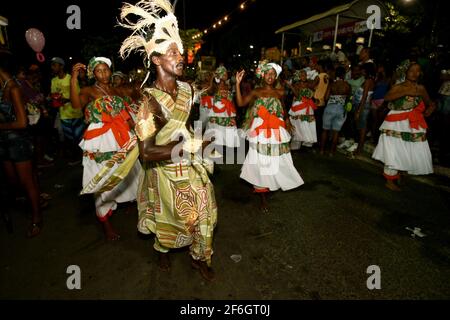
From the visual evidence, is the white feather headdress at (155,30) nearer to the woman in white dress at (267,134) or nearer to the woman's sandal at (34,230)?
the woman in white dress at (267,134)

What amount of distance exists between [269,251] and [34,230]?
304cm

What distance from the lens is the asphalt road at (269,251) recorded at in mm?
2648

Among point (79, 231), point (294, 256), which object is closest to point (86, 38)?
point (79, 231)

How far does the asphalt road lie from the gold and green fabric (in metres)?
0.51

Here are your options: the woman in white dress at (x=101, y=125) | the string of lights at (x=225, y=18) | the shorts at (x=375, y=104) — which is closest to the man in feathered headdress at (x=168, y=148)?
the woman in white dress at (x=101, y=125)

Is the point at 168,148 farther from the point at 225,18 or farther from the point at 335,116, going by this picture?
the point at 225,18

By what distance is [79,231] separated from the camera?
3705 millimetres

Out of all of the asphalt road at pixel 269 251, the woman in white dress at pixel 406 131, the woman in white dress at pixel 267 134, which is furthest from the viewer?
the woman in white dress at pixel 406 131

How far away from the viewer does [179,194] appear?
242 cm

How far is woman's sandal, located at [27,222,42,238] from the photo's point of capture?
140 inches

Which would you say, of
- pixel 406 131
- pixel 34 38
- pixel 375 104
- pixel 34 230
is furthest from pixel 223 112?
pixel 34 38

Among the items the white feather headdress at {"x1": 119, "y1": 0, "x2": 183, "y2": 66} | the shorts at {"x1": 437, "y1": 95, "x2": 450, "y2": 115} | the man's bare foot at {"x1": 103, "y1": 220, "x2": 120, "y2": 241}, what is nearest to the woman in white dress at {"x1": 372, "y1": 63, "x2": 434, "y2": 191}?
the shorts at {"x1": 437, "y1": 95, "x2": 450, "y2": 115}
